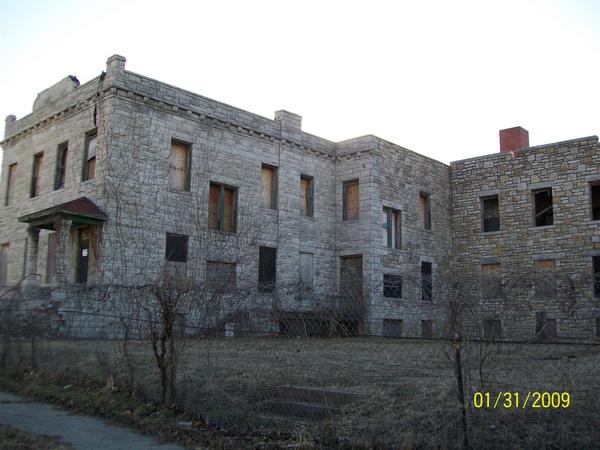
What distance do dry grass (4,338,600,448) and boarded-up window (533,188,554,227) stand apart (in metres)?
14.5

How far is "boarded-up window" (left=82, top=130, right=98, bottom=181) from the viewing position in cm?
2080

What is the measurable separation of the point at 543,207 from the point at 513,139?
3.96 m

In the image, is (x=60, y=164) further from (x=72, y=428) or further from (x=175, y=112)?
(x=72, y=428)

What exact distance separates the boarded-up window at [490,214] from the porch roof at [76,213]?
1793 cm

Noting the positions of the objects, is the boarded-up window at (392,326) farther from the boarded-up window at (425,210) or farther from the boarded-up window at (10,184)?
the boarded-up window at (10,184)

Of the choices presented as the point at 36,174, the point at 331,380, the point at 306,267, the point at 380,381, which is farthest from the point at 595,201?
the point at 36,174

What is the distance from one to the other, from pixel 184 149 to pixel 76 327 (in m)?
8.98

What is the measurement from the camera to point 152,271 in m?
20.0

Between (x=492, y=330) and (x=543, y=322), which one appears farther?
(x=543, y=322)

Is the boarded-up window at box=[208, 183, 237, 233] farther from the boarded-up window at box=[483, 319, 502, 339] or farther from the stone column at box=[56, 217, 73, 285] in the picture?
the boarded-up window at box=[483, 319, 502, 339]

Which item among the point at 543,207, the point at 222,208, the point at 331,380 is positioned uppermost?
the point at 543,207

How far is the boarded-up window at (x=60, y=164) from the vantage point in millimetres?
22422

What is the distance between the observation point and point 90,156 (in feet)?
68.8

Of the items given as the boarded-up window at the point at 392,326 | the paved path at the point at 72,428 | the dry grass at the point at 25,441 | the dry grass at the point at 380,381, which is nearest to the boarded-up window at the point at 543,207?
the boarded-up window at the point at 392,326
